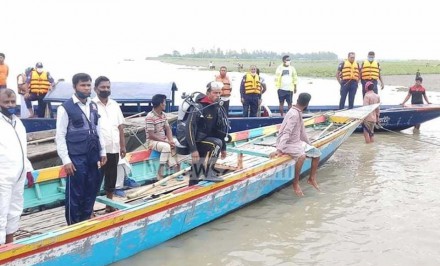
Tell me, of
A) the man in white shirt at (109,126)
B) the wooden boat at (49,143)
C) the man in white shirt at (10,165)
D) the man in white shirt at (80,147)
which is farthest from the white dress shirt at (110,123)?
the wooden boat at (49,143)

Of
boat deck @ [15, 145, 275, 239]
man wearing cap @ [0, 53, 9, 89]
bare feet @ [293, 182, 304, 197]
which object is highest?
man wearing cap @ [0, 53, 9, 89]

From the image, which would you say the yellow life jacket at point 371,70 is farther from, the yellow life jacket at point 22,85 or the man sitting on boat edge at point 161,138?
the yellow life jacket at point 22,85

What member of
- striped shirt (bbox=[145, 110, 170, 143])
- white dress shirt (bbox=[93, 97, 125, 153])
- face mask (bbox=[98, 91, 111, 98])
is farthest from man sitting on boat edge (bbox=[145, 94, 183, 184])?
face mask (bbox=[98, 91, 111, 98])

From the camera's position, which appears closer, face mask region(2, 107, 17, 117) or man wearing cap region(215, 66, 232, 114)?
face mask region(2, 107, 17, 117)

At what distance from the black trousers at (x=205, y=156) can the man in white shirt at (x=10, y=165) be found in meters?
2.06

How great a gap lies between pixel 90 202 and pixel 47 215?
2.80 ft

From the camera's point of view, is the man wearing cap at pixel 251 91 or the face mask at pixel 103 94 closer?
the face mask at pixel 103 94

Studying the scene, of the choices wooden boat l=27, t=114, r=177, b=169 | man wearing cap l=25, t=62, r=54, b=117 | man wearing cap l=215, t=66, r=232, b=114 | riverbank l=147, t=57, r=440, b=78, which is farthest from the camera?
riverbank l=147, t=57, r=440, b=78

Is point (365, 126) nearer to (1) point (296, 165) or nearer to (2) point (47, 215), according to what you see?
(1) point (296, 165)

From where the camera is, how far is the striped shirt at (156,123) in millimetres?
6418

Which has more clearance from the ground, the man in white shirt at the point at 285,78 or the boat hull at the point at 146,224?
the man in white shirt at the point at 285,78

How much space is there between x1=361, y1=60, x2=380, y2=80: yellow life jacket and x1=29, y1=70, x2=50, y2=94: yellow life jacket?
8181 mm

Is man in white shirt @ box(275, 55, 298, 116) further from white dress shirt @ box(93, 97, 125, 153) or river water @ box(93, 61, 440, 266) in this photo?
white dress shirt @ box(93, 97, 125, 153)

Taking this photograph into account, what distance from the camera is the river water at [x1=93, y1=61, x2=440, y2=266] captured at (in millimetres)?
4922
